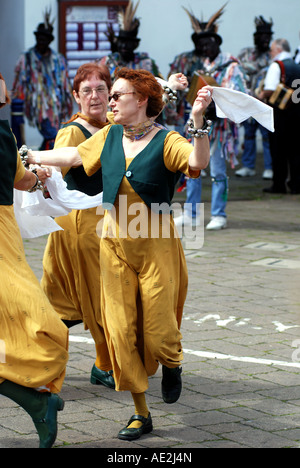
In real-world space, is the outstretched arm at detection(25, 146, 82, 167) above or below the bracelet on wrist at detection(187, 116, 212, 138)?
below

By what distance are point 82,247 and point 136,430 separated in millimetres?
1302

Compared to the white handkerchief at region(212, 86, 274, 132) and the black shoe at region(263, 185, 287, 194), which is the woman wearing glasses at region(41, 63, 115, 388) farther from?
the black shoe at region(263, 185, 287, 194)

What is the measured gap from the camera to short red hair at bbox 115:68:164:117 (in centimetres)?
463

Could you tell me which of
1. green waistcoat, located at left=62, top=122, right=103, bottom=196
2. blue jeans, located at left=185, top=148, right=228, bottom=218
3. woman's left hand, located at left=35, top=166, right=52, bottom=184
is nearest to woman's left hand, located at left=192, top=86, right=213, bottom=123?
woman's left hand, located at left=35, top=166, right=52, bottom=184

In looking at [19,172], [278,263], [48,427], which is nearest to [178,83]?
[19,172]

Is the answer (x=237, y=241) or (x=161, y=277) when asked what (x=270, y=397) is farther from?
(x=237, y=241)

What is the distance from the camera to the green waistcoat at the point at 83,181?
534cm

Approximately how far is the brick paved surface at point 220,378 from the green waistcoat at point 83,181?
A: 3.78 ft

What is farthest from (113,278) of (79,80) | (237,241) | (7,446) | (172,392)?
(237,241)

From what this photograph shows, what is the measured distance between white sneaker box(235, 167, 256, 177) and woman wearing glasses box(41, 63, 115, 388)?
401 inches

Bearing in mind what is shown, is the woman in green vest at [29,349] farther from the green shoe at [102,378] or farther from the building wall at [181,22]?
the building wall at [181,22]

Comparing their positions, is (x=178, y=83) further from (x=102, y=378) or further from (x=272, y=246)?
(x=272, y=246)

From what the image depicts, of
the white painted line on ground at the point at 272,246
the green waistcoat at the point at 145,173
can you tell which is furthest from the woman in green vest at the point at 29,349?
the white painted line on ground at the point at 272,246

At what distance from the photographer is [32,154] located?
4863 millimetres
